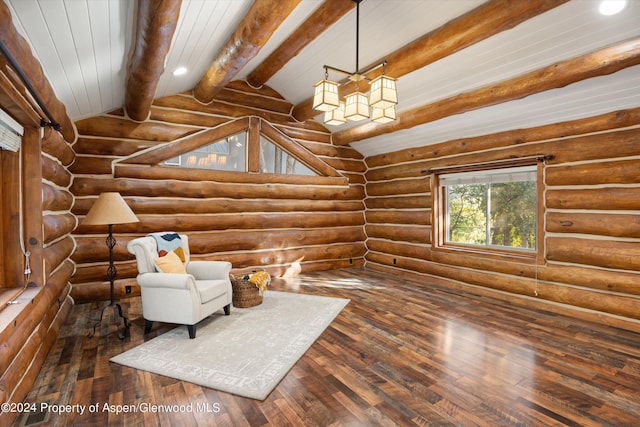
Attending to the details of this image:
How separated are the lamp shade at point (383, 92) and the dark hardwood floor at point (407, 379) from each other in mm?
2331

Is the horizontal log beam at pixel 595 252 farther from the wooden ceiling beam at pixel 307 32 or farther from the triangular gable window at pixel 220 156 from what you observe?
the triangular gable window at pixel 220 156

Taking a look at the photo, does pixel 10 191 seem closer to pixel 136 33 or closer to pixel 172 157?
pixel 136 33

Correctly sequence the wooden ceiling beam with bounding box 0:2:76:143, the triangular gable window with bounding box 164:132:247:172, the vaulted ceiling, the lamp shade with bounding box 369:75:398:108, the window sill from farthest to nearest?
the triangular gable window with bounding box 164:132:247:172 < the window sill < the lamp shade with bounding box 369:75:398:108 < the vaulted ceiling < the wooden ceiling beam with bounding box 0:2:76:143

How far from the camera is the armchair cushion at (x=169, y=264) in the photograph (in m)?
3.50

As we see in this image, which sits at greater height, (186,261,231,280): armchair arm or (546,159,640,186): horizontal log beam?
(546,159,640,186): horizontal log beam

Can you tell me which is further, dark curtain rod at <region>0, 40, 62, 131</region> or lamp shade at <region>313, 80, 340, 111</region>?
lamp shade at <region>313, 80, 340, 111</region>

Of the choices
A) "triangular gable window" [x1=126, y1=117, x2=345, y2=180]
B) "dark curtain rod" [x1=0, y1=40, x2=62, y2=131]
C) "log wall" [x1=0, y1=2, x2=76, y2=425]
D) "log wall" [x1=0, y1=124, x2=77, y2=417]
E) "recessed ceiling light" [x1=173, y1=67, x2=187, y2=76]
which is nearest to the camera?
"dark curtain rod" [x1=0, y1=40, x2=62, y2=131]

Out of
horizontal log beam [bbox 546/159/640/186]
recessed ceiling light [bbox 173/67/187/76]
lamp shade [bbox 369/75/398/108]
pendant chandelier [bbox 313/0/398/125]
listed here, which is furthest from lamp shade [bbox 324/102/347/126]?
horizontal log beam [bbox 546/159/640/186]

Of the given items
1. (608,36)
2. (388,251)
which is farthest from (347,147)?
(608,36)

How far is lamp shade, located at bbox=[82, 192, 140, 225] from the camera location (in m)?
3.29

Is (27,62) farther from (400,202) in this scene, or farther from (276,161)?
(400,202)

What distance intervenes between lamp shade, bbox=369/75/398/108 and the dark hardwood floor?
2331 mm

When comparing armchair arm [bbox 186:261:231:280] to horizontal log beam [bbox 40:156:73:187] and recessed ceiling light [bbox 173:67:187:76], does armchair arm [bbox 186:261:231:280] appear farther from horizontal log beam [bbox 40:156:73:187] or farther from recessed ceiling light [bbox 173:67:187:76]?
recessed ceiling light [bbox 173:67:187:76]

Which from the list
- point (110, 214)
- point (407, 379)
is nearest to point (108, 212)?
point (110, 214)
